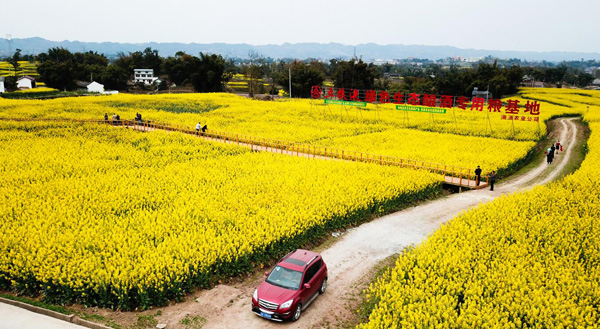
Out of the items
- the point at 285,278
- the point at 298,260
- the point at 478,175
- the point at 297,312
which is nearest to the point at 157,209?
the point at 298,260

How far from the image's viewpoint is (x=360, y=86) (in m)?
97.0

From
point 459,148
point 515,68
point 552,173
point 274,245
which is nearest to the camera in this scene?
point 274,245

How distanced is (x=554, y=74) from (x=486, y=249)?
16966 cm

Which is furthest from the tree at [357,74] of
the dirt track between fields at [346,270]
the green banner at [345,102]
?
the dirt track between fields at [346,270]

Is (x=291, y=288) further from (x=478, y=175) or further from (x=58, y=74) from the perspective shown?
(x=58, y=74)

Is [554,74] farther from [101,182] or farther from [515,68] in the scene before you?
[101,182]

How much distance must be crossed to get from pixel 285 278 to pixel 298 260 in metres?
0.82

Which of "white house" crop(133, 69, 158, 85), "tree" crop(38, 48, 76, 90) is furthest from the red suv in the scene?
"white house" crop(133, 69, 158, 85)

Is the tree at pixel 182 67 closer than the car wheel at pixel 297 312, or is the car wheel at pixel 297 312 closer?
the car wheel at pixel 297 312

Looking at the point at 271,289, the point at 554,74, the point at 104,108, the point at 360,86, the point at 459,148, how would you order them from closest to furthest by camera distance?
the point at 271,289, the point at 459,148, the point at 104,108, the point at 360,86, the point at 554,74

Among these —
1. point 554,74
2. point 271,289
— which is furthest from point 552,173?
point 554,74

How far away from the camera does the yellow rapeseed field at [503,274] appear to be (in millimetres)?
11578

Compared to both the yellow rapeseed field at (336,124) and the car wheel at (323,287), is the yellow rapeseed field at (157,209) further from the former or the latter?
the yellow rapeseed field at (336,124)

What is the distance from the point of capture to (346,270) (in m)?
16.0
